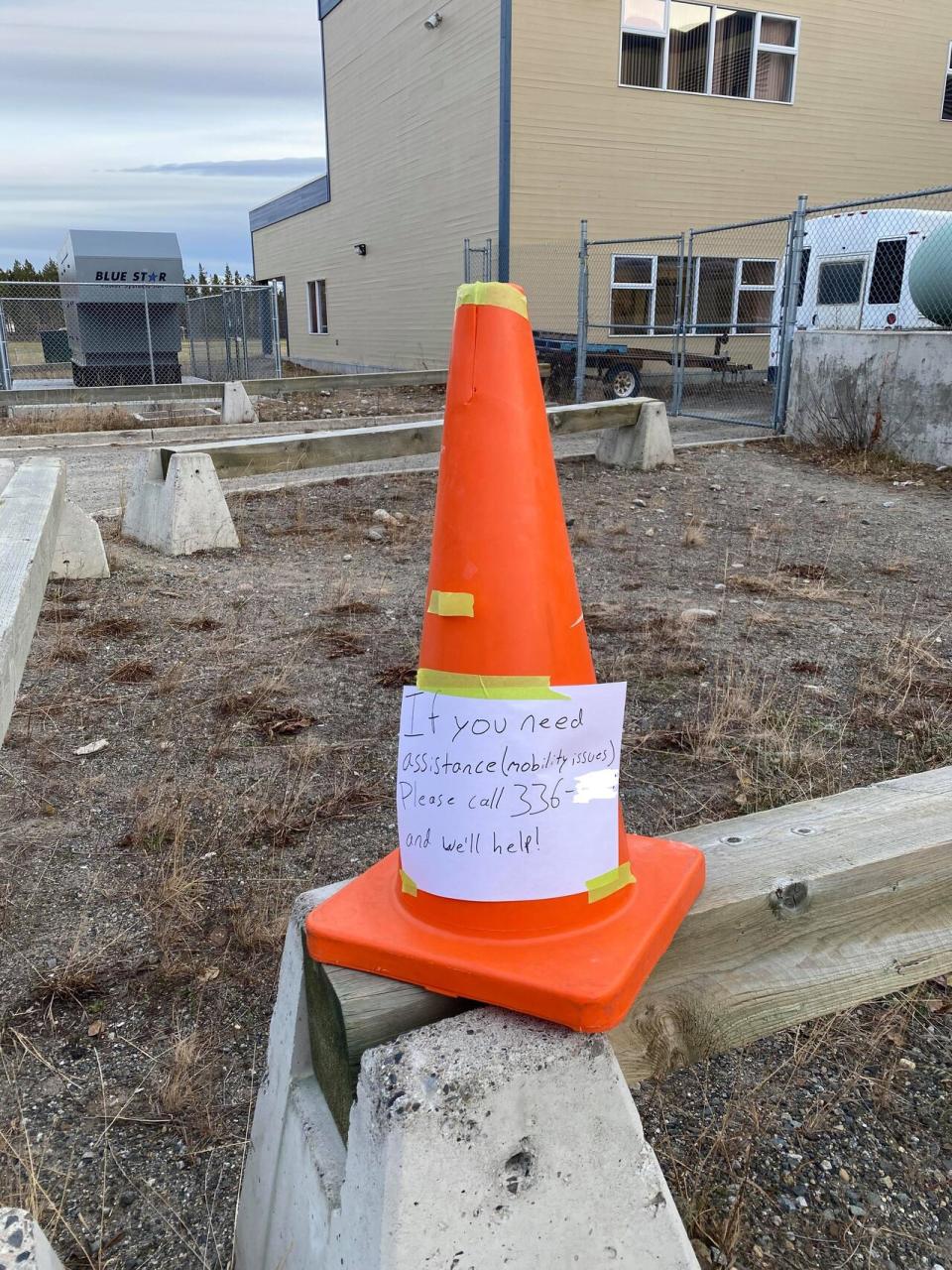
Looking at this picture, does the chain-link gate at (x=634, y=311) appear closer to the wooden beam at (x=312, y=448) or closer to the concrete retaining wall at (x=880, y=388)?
the concrete retaining wall at (x=880, y=388)

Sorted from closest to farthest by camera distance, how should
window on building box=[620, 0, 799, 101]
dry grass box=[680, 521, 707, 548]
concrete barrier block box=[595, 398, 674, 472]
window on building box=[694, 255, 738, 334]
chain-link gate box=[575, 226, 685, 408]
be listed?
dry grass box=[680, 521, 707, 548], concrete barrier block box=[595, 398, 674, 472], chain-link gate box=[575, 226, 685, 408], window on building box=[620, 0, 799, 101], window on building box=[694, 255, 738, 334]

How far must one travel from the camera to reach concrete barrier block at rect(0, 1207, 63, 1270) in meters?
0.98

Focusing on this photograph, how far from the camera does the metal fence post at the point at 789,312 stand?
984 cm

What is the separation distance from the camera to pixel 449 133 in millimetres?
17156

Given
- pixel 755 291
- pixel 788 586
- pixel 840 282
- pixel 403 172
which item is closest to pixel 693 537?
pixel 788 586

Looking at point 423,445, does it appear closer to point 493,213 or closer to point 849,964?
point 849,964

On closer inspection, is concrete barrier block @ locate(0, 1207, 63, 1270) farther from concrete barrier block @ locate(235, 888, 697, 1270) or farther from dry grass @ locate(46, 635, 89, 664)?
dry grass @ locate(46, 635, 89, 664)

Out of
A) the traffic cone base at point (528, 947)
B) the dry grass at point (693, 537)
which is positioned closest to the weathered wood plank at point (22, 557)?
the traffic cone base at point (528, 947)

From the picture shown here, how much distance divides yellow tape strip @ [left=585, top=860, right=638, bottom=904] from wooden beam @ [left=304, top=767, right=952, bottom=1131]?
10cm

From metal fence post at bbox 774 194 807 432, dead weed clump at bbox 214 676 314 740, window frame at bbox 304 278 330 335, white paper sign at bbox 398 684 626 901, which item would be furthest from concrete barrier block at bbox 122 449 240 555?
window frame at bbox 304 278 330 335

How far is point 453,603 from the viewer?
129cm

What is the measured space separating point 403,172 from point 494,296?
20.3 metres

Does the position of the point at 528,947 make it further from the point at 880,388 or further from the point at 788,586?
the point at 880,388

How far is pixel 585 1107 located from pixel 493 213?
1691cm
